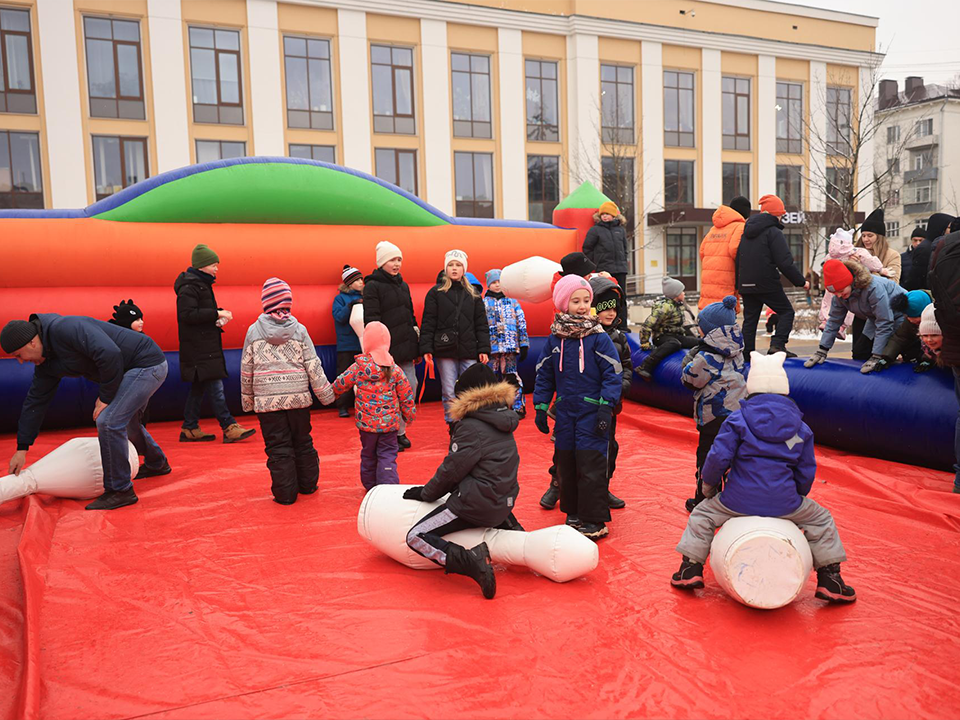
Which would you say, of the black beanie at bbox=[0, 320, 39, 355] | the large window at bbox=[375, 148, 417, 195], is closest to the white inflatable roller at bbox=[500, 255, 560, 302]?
the black beanie at bbox=[0, 320, 39, 355]

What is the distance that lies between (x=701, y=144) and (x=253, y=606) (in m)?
27.9

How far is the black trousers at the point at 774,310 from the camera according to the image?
7.03m

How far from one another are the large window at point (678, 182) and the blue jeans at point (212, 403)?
23902 millimetres

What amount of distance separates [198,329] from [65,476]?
1975mm

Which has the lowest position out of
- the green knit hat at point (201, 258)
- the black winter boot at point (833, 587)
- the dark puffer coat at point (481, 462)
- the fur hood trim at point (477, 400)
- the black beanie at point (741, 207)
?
the black winter boot at point (833, 587)

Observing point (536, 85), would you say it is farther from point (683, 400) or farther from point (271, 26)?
point (683, 400)

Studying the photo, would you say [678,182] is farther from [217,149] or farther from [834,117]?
[217,149]

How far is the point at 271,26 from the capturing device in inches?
870

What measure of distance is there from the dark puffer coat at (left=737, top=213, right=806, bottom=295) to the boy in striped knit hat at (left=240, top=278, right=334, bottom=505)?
427 cm

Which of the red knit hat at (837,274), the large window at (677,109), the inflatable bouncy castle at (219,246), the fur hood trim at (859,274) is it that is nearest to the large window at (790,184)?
the large window at (677,109)

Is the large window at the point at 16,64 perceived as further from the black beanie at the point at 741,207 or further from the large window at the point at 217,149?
the black beanie at the point at 741,207

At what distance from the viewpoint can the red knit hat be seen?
5781 mm

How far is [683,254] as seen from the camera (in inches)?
1139

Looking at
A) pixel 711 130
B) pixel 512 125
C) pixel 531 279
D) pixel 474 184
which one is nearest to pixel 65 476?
pixel 531 279
